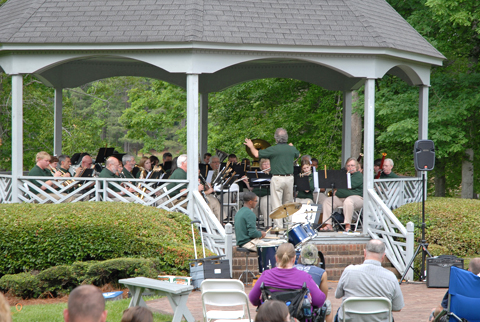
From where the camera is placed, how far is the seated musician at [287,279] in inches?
220

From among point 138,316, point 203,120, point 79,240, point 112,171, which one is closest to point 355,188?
point 112,171

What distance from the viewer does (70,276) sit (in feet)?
30.4

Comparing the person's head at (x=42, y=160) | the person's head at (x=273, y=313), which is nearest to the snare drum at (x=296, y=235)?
the person's head at (x=273, y=313)

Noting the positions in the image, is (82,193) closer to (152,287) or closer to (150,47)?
(150,47)

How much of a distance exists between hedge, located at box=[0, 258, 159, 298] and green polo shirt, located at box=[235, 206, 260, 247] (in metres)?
1.58

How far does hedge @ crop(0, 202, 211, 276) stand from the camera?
976cm

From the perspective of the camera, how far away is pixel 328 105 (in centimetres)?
2159

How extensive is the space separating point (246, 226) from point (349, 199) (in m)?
3.26

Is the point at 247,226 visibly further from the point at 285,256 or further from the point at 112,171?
the point at 285,256

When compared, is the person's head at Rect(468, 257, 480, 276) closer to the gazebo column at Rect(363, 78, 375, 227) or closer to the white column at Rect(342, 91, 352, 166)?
the gazebo column at Rect(363, 78, 375, 227)

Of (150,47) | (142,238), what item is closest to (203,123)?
(150,47)

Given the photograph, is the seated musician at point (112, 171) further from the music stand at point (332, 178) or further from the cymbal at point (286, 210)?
the music stand at point (332, 178)

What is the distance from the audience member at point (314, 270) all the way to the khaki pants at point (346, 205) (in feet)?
19.6

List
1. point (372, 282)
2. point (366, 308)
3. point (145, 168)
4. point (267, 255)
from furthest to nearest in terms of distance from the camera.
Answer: point (145, 168)
point (267, 255)
point (372, 282)
point (366, 308)
